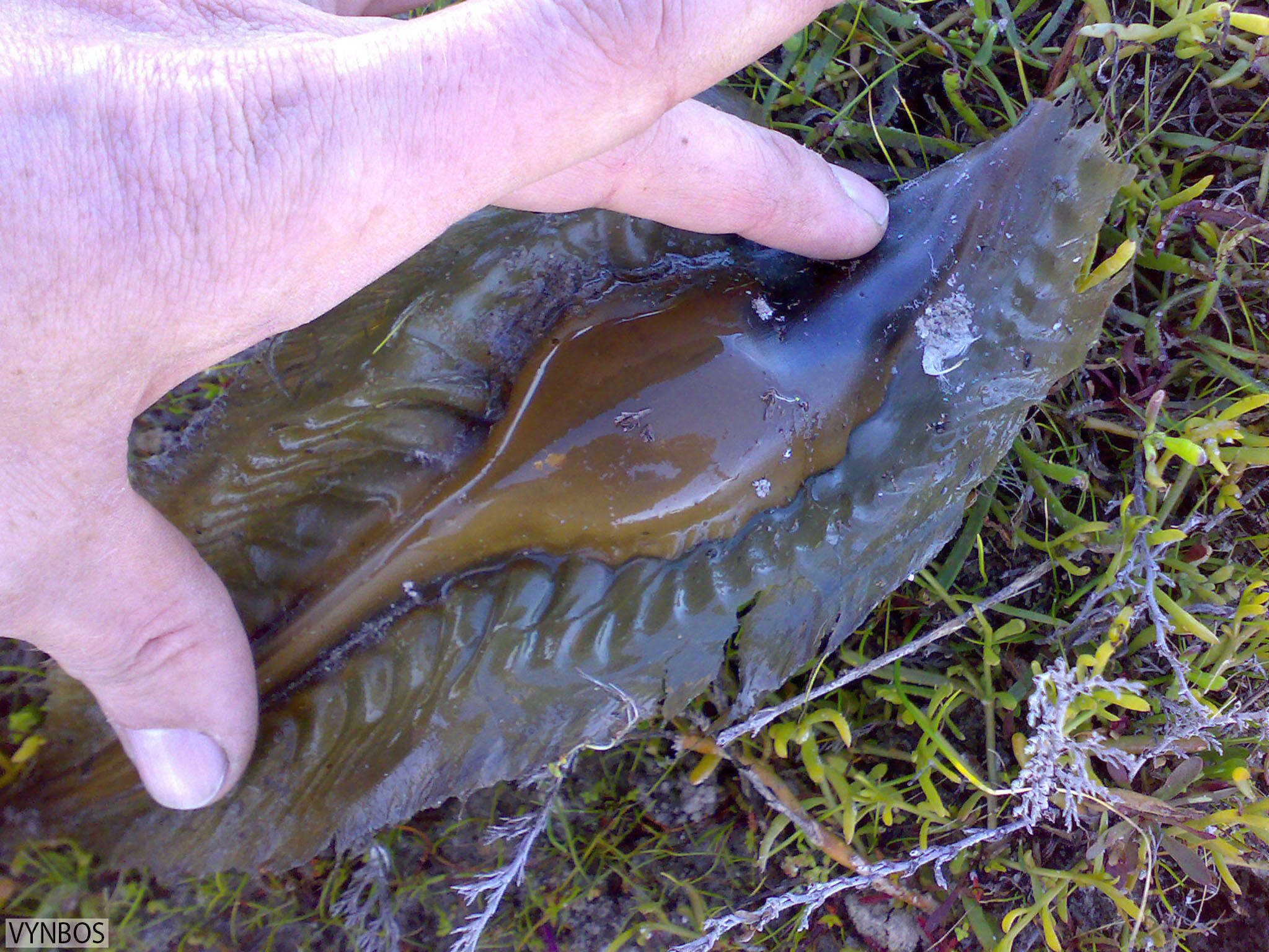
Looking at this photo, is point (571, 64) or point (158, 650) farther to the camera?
point (158, 650)

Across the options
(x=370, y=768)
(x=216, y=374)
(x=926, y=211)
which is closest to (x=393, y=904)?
(x=370, y=768)

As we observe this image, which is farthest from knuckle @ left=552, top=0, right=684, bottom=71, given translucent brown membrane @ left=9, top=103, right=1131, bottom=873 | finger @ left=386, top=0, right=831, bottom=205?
translucent brown membrane @ left=9, top=103, right=1131, bottom=873

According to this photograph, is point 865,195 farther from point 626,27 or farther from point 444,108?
point 444,108

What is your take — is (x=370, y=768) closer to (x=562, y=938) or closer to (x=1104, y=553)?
(x=562, y=938)

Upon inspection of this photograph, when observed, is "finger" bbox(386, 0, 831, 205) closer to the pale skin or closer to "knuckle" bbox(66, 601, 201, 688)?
the pale skin

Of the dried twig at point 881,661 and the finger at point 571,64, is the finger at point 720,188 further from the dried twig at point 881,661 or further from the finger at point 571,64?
the dried twig at point 881,661

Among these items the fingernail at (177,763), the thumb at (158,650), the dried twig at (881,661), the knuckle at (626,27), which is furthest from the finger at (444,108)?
the dried twig at (881,661)

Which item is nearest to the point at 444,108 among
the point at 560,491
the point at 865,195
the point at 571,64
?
the point at 571,64

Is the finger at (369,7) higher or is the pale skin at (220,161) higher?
the finger at (369,7)
